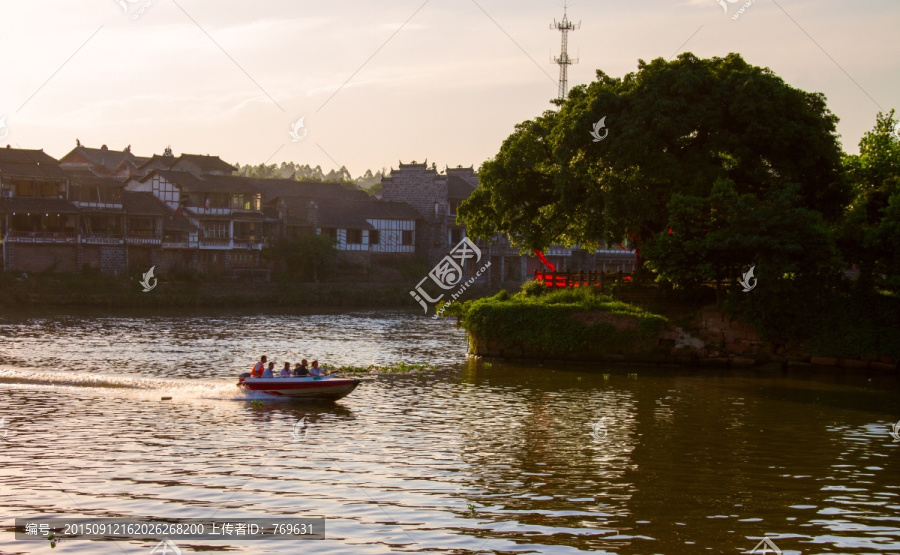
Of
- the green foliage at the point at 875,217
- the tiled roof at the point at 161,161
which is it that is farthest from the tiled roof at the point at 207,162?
the green foliage at the point at 875,217

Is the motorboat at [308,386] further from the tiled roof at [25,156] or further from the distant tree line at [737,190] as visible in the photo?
the tiled roof at [25,156]

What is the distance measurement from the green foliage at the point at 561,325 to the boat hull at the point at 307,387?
45.1ft

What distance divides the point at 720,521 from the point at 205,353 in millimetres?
31156

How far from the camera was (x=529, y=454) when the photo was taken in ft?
70.1

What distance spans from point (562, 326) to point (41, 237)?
51.1 m

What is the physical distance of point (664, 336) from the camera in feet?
129

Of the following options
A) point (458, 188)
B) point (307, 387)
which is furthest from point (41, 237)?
point (307, 387)

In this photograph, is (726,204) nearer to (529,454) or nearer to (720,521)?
(529,454)

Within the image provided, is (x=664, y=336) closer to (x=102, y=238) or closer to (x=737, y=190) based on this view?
(x=737, y=190)

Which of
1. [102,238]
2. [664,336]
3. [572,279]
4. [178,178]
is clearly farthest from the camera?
[178,178]

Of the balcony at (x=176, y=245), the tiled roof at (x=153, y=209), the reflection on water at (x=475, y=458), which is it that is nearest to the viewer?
the reflection on water at (x=475, y=458)

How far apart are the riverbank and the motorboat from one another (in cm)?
1384

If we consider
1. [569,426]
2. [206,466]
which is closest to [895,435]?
[569,426]

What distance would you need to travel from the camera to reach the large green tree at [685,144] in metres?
39.6
